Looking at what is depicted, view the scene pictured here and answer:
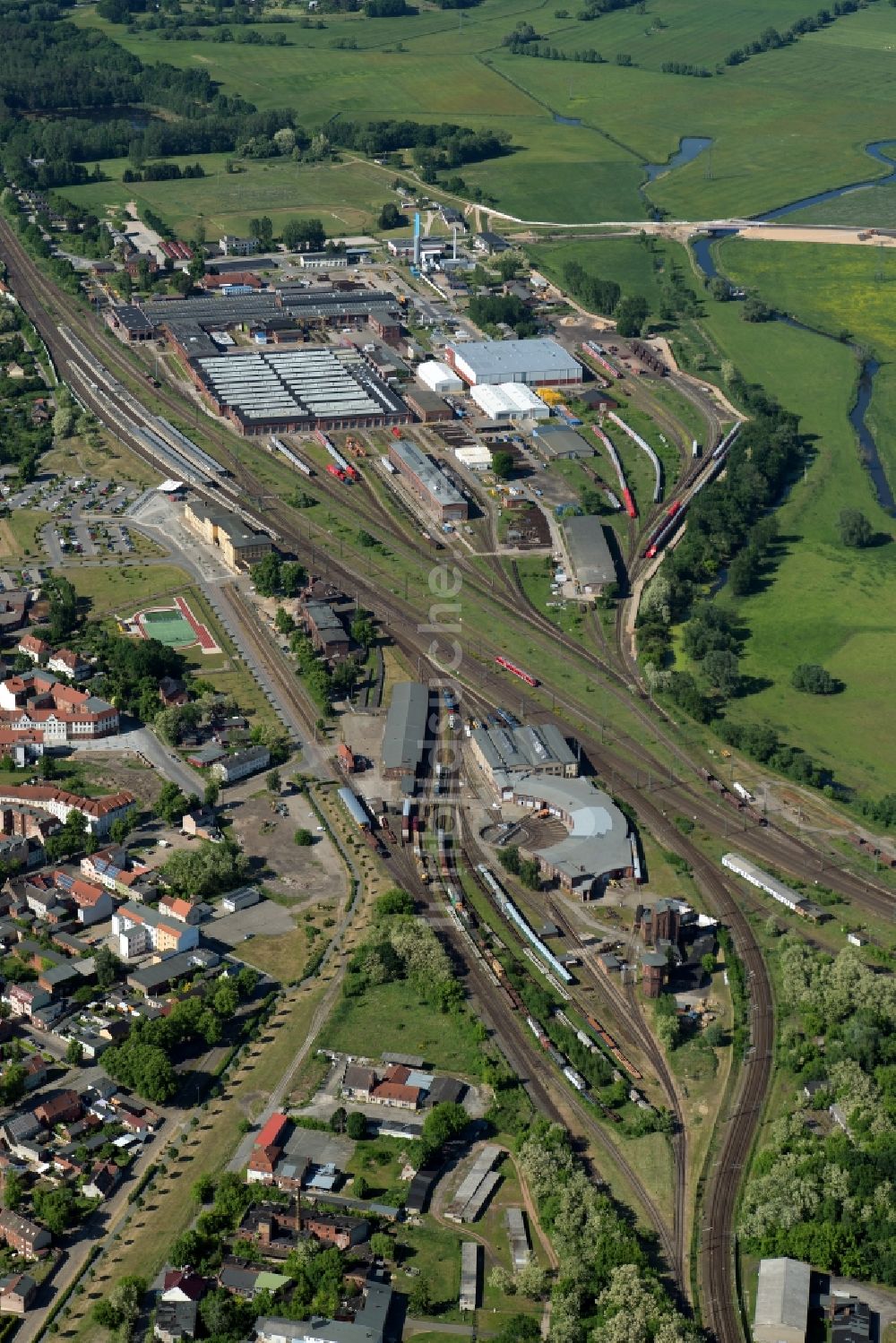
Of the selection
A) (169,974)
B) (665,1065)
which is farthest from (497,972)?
(169,974)

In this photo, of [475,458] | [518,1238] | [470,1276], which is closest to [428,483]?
[475,458]

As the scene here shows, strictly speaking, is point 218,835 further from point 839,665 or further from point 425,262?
point 425,262

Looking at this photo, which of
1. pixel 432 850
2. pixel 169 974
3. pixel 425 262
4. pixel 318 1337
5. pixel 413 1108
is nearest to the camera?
pixel 318 1337

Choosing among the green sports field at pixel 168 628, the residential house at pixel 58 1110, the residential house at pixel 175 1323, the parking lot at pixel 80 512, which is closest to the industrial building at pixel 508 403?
the parking lot at pixel 80 512

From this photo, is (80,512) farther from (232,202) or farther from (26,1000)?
(232,202)

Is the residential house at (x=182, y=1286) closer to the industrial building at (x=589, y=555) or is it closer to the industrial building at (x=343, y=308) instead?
the industrial building at (x=589, y=555)

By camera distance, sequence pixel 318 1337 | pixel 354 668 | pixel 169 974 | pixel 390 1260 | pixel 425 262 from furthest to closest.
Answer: pixel 425 262
pixel 354 668
pixel 169 974
pixel 390 1260
pixel 318 1337

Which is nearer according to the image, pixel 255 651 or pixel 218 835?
pixel 218 835
